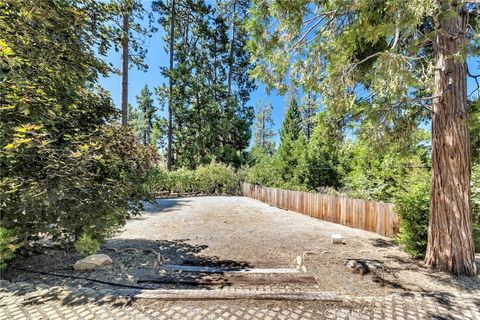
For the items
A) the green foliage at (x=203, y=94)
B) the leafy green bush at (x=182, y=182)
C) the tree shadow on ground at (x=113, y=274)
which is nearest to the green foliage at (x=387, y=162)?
the tree shadow on ground at (x=113, y=274)

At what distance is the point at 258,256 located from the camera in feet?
15.1

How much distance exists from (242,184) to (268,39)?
48.2ft

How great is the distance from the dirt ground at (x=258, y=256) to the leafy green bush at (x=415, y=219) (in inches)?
10.4

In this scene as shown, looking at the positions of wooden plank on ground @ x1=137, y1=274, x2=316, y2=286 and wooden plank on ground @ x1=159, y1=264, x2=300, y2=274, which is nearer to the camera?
wooden plank on ground @ x1=137, y1=274, x2=316, y2=286

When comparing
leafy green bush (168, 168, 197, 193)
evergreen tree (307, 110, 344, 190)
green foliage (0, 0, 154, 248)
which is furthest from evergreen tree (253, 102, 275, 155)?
green foliage (0, 0, 154, 248)

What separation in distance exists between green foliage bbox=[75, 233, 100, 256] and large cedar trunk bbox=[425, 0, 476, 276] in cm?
541

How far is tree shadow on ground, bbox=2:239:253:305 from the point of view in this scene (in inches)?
115

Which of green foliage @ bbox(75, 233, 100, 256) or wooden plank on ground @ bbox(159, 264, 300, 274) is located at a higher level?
green foliage @ bbox(75, 233, 100, 256)

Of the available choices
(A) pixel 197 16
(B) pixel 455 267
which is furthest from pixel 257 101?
(B) pixel 455 267

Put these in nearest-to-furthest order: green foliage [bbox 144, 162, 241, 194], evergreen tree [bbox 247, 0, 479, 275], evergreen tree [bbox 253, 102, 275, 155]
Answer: evergreen tree [bbox 247, 0, 479, 275] → green foliage [bbox 144, 162, 241, 194] → evergreen tree [bbox 253, 102, 275, 155]

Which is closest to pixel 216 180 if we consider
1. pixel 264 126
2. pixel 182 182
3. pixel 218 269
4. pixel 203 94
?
pixel 182 182

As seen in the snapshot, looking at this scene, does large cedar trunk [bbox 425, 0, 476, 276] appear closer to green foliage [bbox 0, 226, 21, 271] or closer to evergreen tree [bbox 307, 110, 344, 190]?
green foliage [bbox 0, 226, 21, 271]

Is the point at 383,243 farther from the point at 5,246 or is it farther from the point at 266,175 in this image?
the point at 266,175

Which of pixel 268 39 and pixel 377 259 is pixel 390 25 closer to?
pixel 268 39
